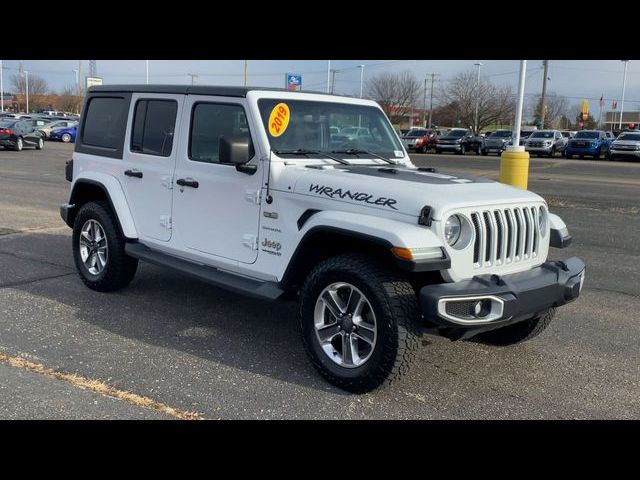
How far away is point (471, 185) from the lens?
4.49m

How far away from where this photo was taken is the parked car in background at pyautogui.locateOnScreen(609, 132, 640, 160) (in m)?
33.9

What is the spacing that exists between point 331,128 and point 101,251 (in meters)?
2.65

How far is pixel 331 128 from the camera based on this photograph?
5.31m

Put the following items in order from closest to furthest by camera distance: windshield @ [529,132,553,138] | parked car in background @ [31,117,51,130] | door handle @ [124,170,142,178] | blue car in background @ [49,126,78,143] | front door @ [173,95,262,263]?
front door @ [173,95,262,263] → door handle @ [124,170,142,178] → windshield @ [529,132,553,138] → blue car in background @ [49,126,78,143] → parked car in background @ [31,117,51,130]

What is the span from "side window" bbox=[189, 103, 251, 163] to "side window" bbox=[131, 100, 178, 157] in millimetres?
305

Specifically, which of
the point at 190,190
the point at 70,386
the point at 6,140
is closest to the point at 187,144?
the point at 190,190

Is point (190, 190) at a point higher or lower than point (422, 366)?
higher

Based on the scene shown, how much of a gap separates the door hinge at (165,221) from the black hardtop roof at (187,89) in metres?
1.08

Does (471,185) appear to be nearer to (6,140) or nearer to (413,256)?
(413,256)

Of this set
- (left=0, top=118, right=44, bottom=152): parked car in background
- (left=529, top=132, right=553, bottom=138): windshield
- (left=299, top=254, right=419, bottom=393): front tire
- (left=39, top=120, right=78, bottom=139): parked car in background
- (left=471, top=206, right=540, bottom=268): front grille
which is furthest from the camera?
(left=39, top=120, right=78, bottom=139): parked car in background

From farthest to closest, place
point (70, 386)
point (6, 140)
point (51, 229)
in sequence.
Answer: point (6, 140)
point (51, 229)
point (70, 386)

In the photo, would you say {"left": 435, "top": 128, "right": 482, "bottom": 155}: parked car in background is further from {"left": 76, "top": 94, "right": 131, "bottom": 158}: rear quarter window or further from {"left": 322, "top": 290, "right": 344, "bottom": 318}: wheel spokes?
{"left": 322, "top": 290, "right": 344, "bottom": 318}: wheel spokes

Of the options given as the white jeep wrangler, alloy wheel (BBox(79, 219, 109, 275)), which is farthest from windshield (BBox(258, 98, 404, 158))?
alloy wheel (BBox(79, 219, 109, 275))

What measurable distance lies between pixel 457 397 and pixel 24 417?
2.61m
